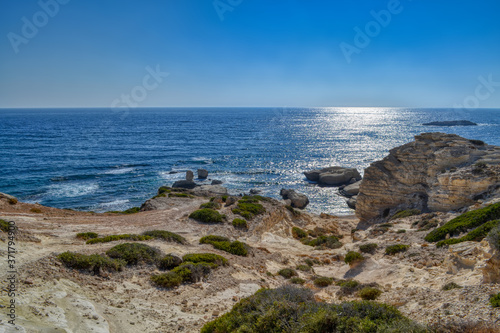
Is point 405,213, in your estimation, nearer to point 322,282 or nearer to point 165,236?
point 322,282

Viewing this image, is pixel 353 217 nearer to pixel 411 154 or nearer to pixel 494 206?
pixel 411 154

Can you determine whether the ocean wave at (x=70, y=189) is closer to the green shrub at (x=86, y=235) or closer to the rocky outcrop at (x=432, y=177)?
the green shrub at (x=86, y=235)

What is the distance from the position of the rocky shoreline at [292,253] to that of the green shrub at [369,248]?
2.7 inches

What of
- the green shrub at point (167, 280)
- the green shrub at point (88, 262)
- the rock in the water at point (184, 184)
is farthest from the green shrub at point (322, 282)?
the rock in the water at point (184, 184)

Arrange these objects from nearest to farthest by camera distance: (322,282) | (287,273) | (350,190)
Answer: (322,282) → (287,273) → (350,190)

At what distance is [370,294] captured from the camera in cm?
1255

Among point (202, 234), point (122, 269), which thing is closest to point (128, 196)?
point (202, 234)

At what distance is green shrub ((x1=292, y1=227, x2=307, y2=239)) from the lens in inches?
1150

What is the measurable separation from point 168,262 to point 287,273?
253 inches

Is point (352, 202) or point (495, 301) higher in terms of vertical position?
point (495, 301)

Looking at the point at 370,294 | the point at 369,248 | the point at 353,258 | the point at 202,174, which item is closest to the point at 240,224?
the point at 369,248

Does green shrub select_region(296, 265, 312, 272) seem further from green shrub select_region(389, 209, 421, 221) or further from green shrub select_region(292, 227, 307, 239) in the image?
green shrub select_region(389, 209, 421, 221)

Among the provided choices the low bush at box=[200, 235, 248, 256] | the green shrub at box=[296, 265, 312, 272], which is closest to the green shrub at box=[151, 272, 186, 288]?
the low bush at box=[200, 235, 248, 256]

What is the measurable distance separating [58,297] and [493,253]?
14345 mm
